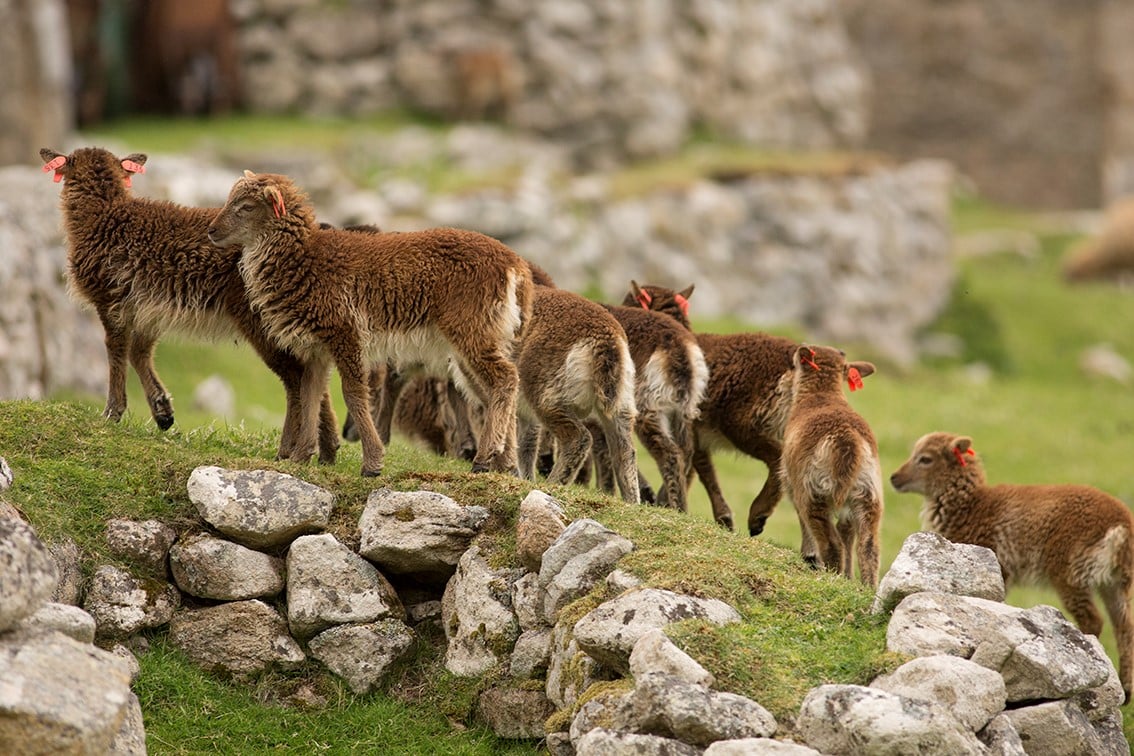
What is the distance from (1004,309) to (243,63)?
49.0 ft

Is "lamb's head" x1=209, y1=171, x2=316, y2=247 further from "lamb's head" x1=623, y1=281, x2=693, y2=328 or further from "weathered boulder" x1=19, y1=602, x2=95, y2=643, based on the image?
"lamb's head" x1=623, y1=281, x2=693, y2=328

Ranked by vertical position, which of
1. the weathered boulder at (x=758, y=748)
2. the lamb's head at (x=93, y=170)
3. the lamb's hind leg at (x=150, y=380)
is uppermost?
the lamb's head at (x=93, y=170)

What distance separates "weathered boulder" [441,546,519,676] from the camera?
28.3ft

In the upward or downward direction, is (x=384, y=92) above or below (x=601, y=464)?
above

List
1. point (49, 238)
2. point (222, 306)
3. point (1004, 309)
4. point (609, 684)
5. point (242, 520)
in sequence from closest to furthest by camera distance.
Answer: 1. point (609, 684)
2. point (242, 520)
3. point (222, 306)
4. point (49, 238)
5. point (1004, 309)

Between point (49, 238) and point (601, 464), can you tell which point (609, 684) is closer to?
point (601, 464)

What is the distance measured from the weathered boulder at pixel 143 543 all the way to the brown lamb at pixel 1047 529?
224 inches

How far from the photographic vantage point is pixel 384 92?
2567 centimetres

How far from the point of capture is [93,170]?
410 inches

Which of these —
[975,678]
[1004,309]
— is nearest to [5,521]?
[975,678]

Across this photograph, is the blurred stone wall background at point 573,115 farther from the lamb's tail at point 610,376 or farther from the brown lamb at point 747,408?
the lamb's tail at point 610,376

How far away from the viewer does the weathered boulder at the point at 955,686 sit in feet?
22.9

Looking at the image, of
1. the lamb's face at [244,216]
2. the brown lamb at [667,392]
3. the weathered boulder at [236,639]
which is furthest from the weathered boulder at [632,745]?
the lamb's face at [244,216]

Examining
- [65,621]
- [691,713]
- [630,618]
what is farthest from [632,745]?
[65,621]
